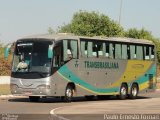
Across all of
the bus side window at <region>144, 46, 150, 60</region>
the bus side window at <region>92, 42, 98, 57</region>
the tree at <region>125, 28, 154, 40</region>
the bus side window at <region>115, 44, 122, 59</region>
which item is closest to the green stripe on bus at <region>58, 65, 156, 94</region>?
the bus side window at <region>144, 46, 150, 60</region>

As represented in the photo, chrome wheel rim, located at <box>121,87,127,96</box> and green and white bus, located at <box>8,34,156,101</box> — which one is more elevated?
green and white bus, located at <box>8,34,156,101</box>

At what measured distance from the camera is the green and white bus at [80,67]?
2841 centimetres

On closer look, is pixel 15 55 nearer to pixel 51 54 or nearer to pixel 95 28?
pixel 51 54

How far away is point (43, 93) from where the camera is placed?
2830cm

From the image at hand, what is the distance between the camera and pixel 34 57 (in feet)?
93.2

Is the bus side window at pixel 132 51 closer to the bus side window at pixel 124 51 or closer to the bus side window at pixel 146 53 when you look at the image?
the bus side window at pixel 124 51

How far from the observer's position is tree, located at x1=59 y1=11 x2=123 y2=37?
69875 millimetres

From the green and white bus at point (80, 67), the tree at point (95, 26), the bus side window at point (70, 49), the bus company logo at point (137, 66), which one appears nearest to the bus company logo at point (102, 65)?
the green and white bus at point (80, 67)

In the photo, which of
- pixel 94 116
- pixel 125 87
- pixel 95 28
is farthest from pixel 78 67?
pixel 95 28

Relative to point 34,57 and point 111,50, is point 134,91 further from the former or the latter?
point 34,57

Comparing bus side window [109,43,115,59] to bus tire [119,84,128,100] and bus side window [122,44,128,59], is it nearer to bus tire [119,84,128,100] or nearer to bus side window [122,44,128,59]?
bus side window [122,44,128,59]

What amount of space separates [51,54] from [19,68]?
1968 mm

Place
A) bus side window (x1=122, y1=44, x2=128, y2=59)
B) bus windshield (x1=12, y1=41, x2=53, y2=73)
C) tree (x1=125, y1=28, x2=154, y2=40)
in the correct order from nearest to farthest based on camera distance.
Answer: bus windshield (x1=12, y1=41, x2=53, y2=73) → bus side window (x1=122, y1=44, x2=128, y2=59) → tree (x1=125, y1=28, x2=154, y2=40)

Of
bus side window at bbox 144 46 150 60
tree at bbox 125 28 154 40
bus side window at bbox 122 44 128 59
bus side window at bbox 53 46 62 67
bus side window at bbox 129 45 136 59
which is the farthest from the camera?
tree at bbox 125 28 154 40
